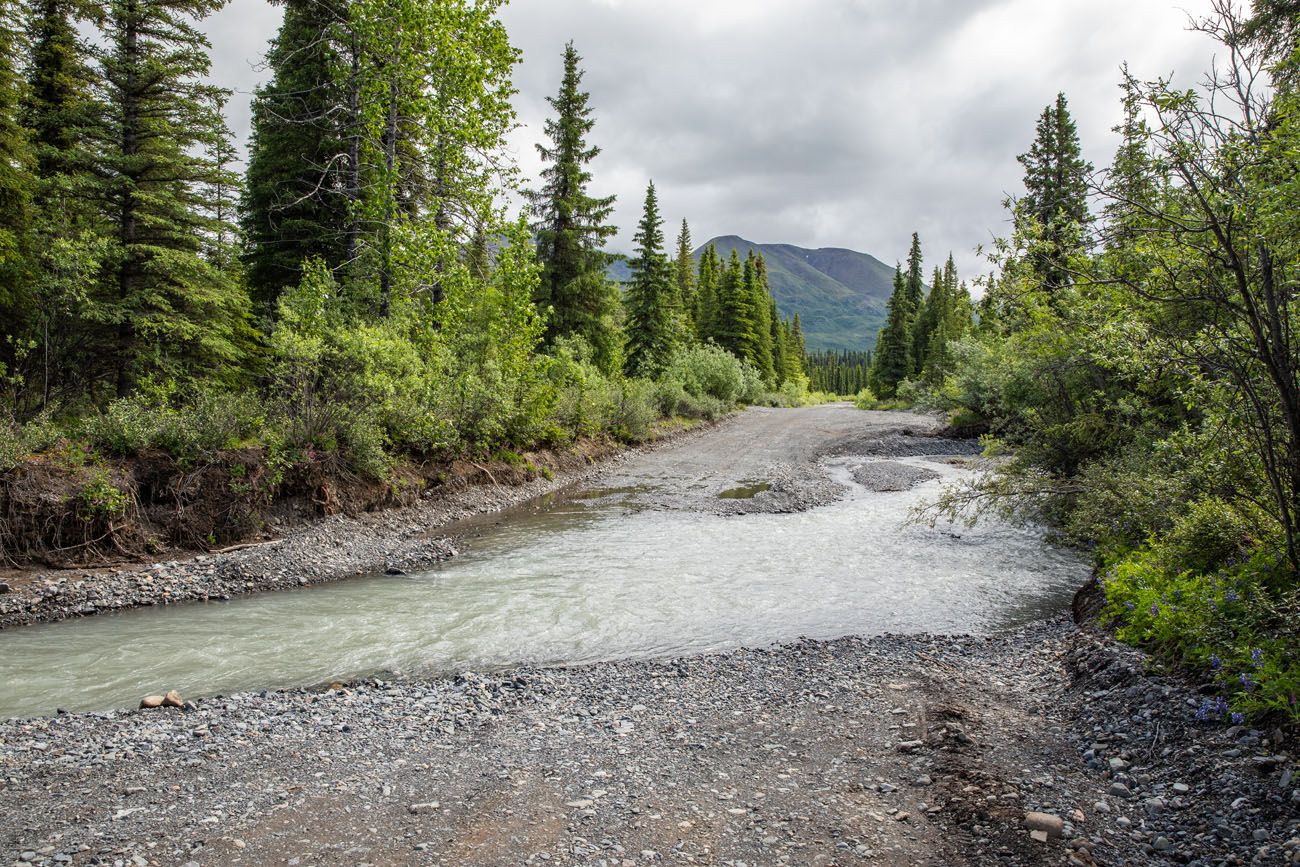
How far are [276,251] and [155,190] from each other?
14.2 ft

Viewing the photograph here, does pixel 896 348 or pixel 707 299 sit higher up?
pixel 707 299

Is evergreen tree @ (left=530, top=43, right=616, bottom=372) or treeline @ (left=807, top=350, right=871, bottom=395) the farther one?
treeline @ (left=807, top=350, right=871, bottom=395)

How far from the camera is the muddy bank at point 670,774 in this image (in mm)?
4051

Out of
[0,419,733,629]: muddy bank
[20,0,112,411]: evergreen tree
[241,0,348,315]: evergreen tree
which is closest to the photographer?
[0,419,733,629]: muddy bank

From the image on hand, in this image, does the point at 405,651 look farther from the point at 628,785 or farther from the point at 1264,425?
the point at 1264,425

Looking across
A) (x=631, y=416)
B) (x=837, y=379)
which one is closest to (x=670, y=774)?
(x=631, y=416)

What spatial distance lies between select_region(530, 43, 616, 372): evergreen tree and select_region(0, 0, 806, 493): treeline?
7620 millimetres

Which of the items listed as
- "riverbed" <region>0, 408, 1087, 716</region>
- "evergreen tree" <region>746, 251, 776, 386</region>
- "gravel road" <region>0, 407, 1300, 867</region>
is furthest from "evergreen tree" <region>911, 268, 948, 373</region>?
"gravel road" <region>0, 407, 1300, 867</region>

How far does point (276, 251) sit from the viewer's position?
64.5 feet

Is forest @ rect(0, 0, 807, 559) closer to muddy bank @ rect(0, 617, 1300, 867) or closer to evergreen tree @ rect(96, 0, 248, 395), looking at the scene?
evergreen tree @ rect(96, 0, 248, 395)

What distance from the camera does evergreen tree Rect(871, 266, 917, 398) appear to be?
67.5m

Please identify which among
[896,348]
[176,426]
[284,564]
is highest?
[896,348]

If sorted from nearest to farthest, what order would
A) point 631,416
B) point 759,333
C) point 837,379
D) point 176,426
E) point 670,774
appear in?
point 670,774, point 176,426, point 631,416, point 759,333, point 837,379

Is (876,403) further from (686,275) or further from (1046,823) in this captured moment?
(1046,823)
